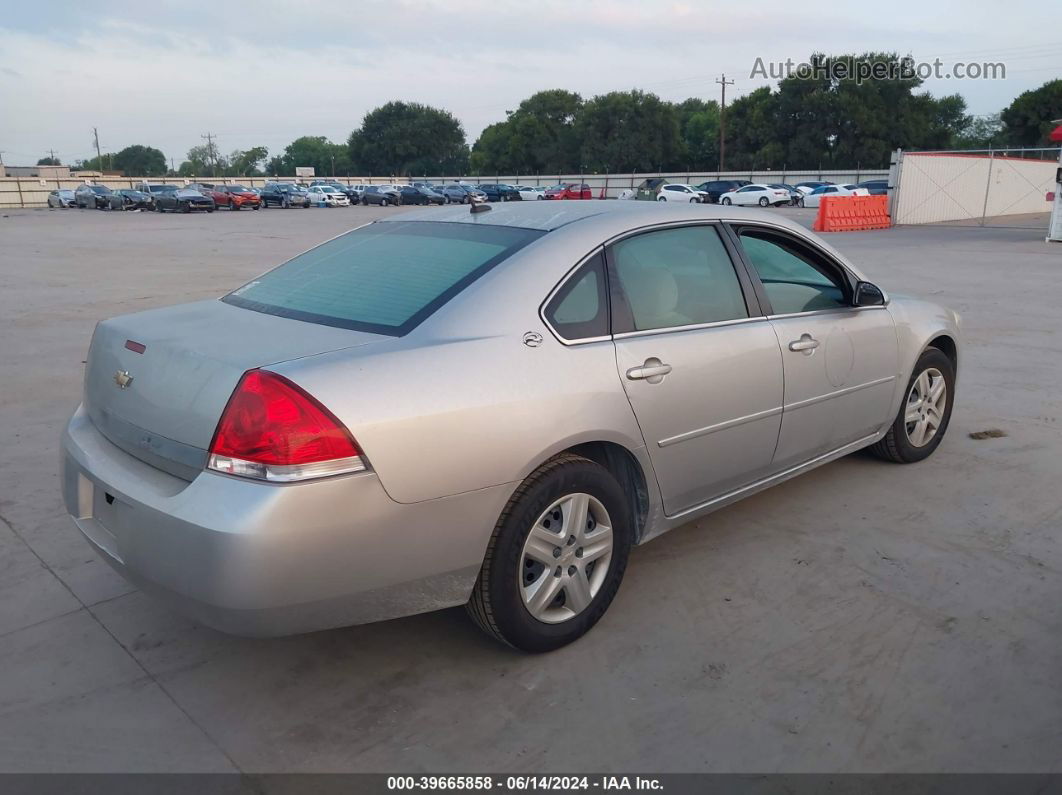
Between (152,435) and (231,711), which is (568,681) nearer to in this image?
(231,711)

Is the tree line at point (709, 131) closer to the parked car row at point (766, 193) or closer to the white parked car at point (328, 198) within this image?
the parked car row at point (766, 193)

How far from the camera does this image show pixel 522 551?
2924 mm

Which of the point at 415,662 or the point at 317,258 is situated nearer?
the point at 415,662

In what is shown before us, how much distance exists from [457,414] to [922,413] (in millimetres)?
3379

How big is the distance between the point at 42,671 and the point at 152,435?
39.0 inches

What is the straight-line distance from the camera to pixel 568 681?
117 inches

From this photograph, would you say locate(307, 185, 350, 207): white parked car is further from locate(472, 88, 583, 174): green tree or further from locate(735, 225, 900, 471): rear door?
locate(735, 225, 900, 471): rear door

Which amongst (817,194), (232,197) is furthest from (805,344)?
(232,197)

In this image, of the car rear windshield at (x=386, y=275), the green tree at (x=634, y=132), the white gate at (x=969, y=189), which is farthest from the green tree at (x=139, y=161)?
the car rear windshield at (x=386, y=275)

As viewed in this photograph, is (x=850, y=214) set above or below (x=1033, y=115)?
below

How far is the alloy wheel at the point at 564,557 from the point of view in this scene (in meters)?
3.01

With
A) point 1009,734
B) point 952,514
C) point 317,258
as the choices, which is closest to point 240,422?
point 317,258

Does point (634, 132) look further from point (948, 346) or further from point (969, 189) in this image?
point (948, 346)

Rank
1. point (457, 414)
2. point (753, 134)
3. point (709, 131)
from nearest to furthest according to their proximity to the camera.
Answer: point (457, 414), point (753, 134), point (709, 131)
